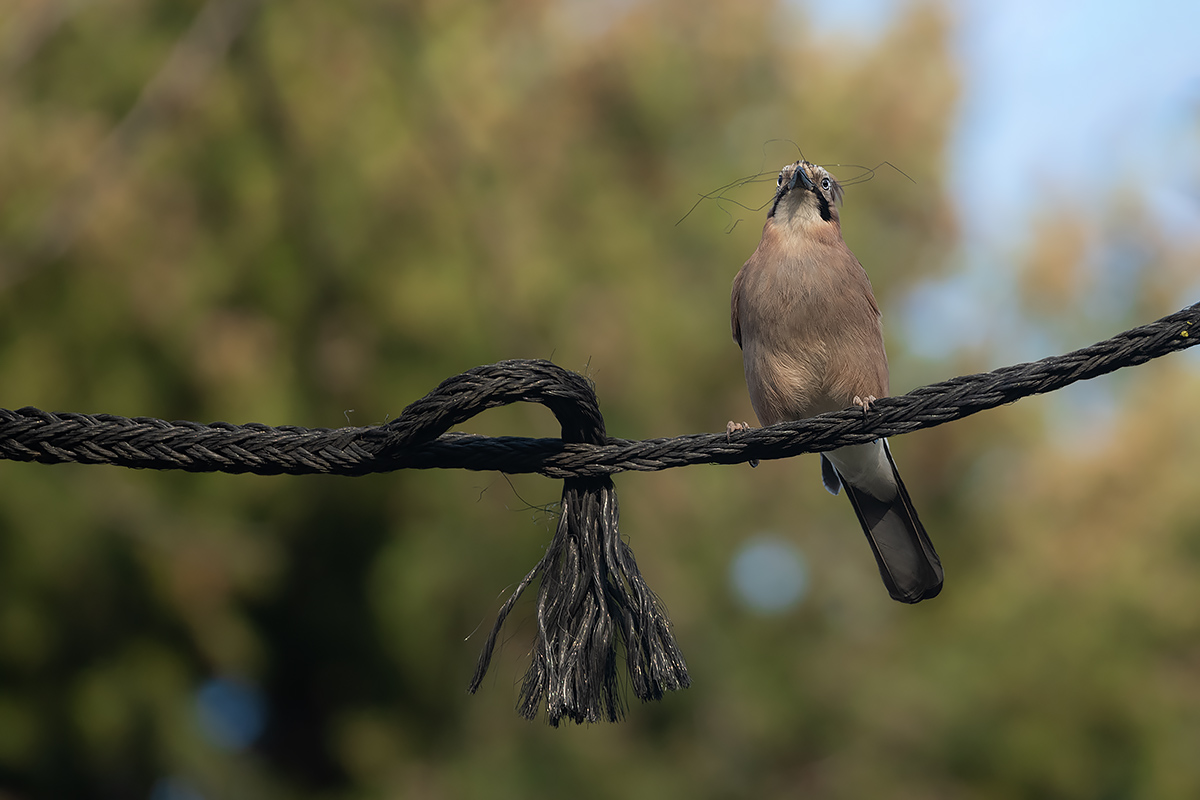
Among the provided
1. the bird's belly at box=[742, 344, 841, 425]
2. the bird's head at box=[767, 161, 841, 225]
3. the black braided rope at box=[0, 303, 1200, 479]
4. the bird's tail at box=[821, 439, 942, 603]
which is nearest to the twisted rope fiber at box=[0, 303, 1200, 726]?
the black braided rope at box=[0, 303, 1200, 479]

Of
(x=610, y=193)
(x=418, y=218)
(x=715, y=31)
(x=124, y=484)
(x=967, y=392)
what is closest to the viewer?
(x=967, y=392)

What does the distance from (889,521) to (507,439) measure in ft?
7.29

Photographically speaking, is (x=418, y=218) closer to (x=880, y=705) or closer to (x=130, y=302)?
(x=130, y=302)

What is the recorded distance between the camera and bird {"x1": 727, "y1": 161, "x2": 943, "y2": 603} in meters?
4.16

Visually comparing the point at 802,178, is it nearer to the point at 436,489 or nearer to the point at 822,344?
the point at 822,344

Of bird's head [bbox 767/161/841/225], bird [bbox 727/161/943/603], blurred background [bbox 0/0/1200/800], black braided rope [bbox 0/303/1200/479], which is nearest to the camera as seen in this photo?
black braided rope [bbox 0/303/1200/479]

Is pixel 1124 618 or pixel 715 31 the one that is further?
pixel 715 31

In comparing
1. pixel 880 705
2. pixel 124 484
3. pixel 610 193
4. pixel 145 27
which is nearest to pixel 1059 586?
pixel 880 705

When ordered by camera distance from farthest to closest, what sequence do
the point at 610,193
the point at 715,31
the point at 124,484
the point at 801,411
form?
1. the point at 715,31
2. the point at 610,193
3. the point at 124,484
4. the point at 801,411

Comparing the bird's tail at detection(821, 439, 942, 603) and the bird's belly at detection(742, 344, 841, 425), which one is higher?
the bird's belly at detection(742, 344, 841, 425)

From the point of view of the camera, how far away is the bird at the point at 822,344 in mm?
4156

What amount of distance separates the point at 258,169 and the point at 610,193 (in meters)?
2.89

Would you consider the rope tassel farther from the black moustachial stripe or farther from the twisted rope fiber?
the black moustachial stripe

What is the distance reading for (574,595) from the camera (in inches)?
110
